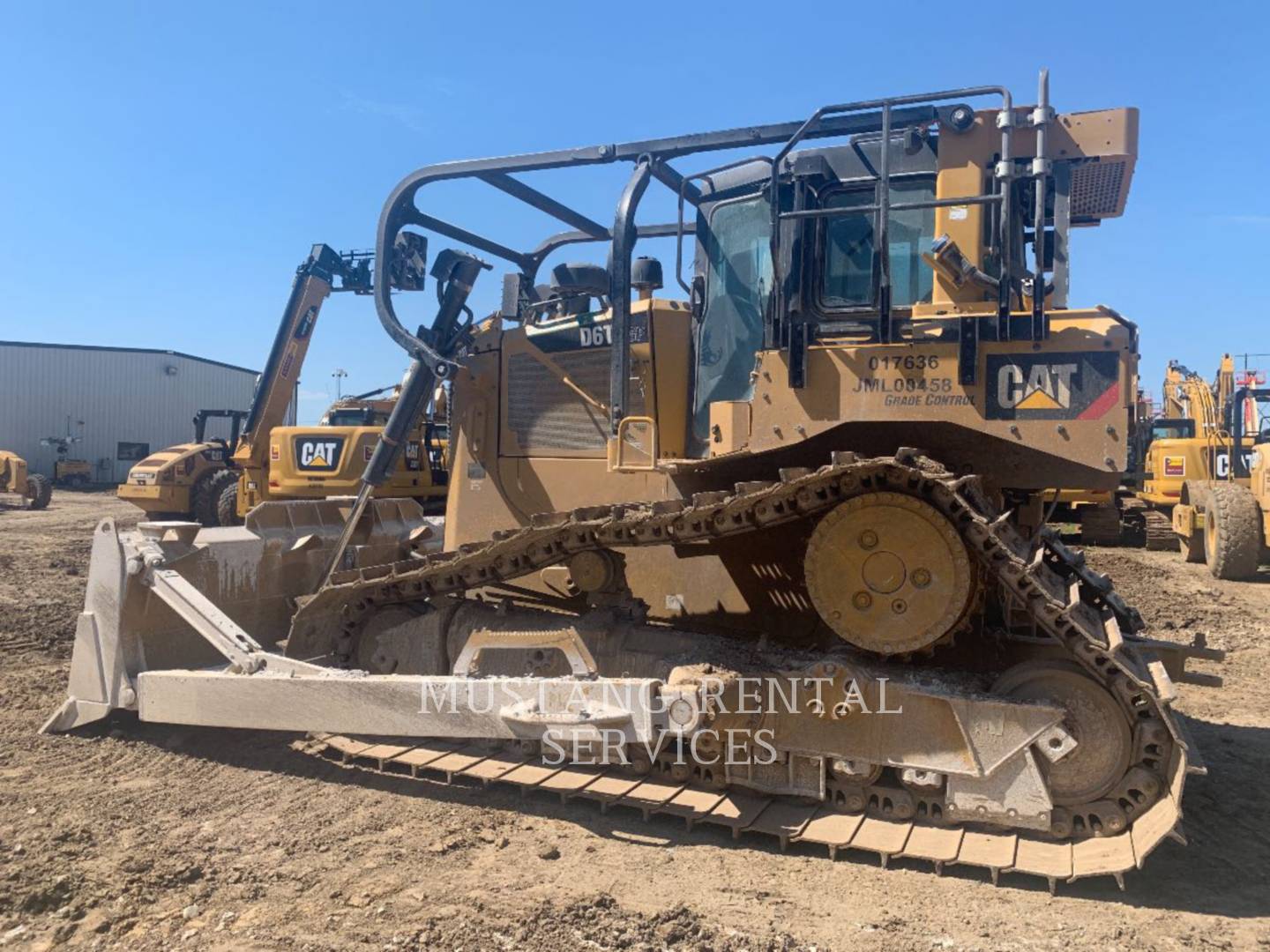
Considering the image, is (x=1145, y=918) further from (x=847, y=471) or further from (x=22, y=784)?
(x=22, y=784)

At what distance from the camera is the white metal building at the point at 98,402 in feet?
129

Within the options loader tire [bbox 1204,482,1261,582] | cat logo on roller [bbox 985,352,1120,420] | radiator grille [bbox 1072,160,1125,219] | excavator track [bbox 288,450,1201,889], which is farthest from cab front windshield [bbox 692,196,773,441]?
loader tire [bbox 1204,482,1261,582]

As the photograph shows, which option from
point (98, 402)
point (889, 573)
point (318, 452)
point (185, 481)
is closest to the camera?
point (889, 573)

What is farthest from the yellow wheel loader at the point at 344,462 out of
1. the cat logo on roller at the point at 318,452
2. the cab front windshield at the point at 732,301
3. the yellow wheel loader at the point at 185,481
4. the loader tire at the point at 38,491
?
the loader tire at the point at 38,491

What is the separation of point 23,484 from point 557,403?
83.0ft

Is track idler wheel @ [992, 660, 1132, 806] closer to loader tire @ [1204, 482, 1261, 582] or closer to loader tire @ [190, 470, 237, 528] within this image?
loader tire @ [1204, 482, 1261, 582]

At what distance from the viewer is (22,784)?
4770 mm

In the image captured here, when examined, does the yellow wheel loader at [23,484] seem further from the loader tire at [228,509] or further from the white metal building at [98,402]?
the white metal building at [98,402]

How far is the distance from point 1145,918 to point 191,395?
156ft

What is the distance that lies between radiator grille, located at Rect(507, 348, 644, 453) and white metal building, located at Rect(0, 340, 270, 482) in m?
38.2

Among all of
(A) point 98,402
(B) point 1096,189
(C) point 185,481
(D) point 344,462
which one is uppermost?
(A) point 98,402

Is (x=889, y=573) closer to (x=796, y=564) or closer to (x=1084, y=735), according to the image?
(x=796, y=564)

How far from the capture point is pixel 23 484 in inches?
995

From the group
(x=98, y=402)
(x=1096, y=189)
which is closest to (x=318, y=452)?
(x=1096, y=189)
